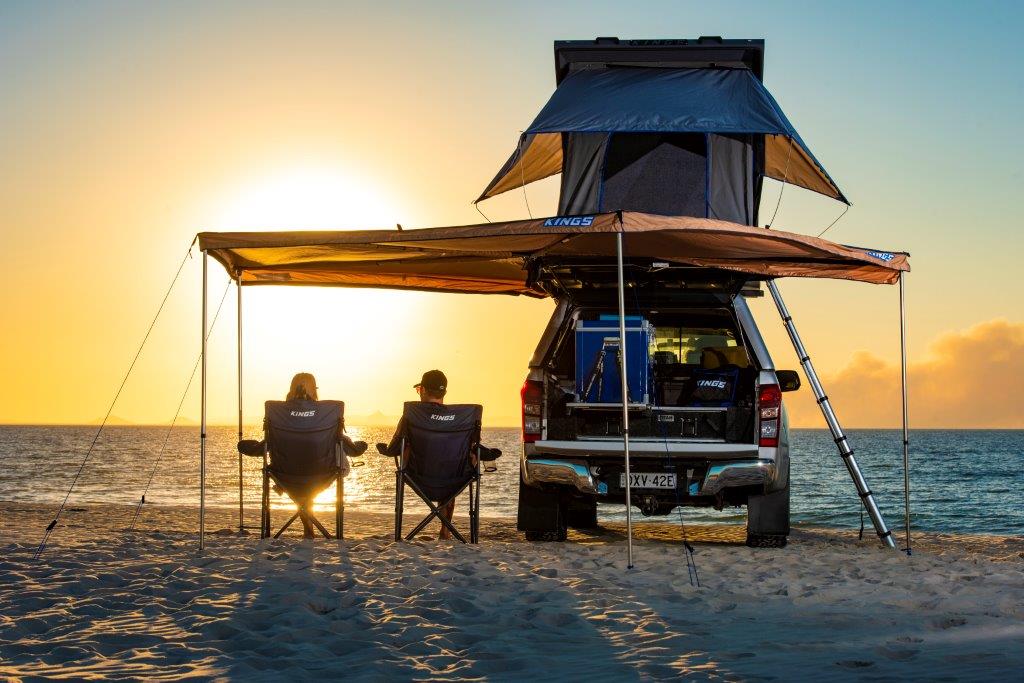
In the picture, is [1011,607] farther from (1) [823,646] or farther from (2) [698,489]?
(2) [698,489]

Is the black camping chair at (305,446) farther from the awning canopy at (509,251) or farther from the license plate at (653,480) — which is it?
the license plate at (653,480)

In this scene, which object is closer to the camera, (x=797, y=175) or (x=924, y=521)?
(x=797, y=175)

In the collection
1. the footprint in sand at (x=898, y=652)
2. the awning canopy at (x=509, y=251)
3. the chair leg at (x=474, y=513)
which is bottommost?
the footprint in sand at (x=898, y=652)

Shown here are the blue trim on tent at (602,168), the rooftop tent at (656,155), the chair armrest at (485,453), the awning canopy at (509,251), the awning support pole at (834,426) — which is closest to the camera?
the awning canopy at (509,251)

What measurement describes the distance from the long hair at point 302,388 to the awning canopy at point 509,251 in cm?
90

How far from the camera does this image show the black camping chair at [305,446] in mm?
8148

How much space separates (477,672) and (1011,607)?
309 cm

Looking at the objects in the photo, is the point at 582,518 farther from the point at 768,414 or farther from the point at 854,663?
the point at 854,663

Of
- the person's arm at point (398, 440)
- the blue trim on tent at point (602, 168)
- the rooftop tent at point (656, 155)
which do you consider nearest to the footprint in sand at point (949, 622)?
the person's arm at point (398, 440)

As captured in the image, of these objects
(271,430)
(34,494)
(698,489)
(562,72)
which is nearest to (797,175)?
(562,72)

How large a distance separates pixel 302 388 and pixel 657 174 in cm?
445

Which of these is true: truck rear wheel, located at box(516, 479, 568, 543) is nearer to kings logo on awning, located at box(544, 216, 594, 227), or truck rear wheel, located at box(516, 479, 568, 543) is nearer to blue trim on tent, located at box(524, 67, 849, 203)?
kings logo on awning, located at box(544, 216, 594, 227)

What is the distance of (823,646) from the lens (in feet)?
15.9

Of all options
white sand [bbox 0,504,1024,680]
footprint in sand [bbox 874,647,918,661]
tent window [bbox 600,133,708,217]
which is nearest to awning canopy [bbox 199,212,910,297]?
tent window [bbox 600,133,708,217]
